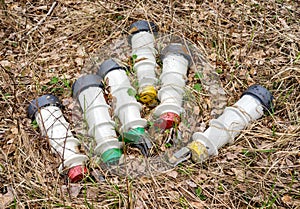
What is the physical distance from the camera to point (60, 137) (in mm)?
2715

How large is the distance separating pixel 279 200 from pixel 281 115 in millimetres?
710

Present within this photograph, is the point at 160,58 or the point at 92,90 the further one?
the point at 160,58

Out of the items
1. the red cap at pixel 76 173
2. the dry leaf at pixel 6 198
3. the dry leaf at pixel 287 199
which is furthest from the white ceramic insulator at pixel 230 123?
the dry leaf at pixel 6 198

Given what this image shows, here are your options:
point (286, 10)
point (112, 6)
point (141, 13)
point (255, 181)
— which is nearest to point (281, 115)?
point (255, 181)

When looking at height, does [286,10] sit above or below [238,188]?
above

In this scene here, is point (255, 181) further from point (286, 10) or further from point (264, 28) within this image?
point (286, 10)

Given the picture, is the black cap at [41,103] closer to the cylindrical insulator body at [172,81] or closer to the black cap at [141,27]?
the cylindrical insulator body at [172,81]

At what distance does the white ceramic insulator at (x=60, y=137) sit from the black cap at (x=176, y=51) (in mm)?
947

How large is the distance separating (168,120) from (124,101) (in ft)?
1.17

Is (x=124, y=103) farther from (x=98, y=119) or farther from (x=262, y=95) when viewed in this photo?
(x=262, y=95)

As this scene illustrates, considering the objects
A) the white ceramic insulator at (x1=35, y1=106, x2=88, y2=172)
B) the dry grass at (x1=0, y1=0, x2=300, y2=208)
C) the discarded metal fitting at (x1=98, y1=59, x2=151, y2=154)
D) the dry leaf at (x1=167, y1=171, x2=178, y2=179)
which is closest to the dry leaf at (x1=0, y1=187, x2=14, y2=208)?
the dry grass at (x1=0, y1=0, x2=300, y2=208)

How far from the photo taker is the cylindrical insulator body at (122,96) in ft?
8.98

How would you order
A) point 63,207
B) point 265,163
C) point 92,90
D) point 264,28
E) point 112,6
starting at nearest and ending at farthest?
point 63,207, point 265,163, point 92,90, point 264,28, point 112,6

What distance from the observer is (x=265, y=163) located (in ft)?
8.73
